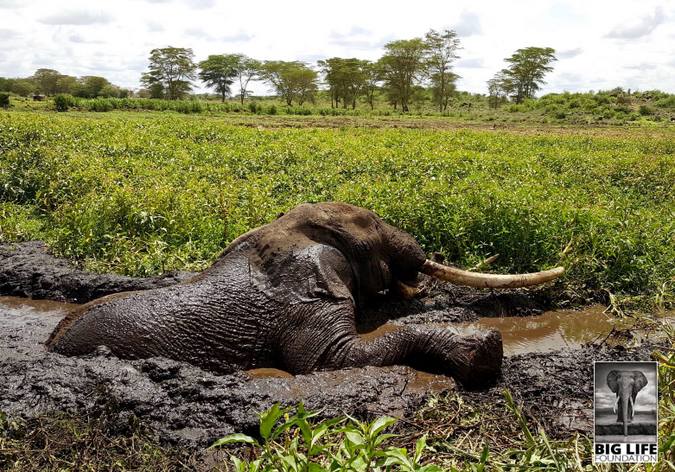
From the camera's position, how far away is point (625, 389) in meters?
2.10

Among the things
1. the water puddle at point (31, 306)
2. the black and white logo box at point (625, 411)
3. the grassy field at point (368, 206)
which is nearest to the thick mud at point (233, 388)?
the grassy field at point (368, 206)

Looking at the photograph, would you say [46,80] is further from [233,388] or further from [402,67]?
Answer: [233,388]

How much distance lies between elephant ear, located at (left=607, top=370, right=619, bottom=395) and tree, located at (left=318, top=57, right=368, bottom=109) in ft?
194

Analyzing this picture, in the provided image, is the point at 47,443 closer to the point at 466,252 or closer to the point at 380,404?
the point at 380,404

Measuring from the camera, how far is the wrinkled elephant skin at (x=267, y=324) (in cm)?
420

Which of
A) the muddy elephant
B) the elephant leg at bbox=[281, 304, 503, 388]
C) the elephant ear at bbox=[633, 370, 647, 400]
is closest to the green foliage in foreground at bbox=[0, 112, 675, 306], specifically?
the muddy elephant

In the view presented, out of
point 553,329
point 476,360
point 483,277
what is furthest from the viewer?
point 553,329

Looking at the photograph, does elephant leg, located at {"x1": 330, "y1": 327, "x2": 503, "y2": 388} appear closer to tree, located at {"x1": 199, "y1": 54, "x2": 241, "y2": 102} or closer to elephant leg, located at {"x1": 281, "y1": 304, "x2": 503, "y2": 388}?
elephant leg, located at {"x1": 281, "y1": 304, "x2": 503, "y2": 388}

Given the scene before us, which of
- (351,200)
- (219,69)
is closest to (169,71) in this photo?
(219,69)

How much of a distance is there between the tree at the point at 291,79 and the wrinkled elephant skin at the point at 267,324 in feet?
198

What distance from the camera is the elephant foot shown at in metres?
4.21

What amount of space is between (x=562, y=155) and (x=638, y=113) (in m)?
25.3

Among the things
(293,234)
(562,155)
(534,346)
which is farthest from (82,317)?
(562,155)

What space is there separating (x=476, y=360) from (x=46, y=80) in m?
71.7
